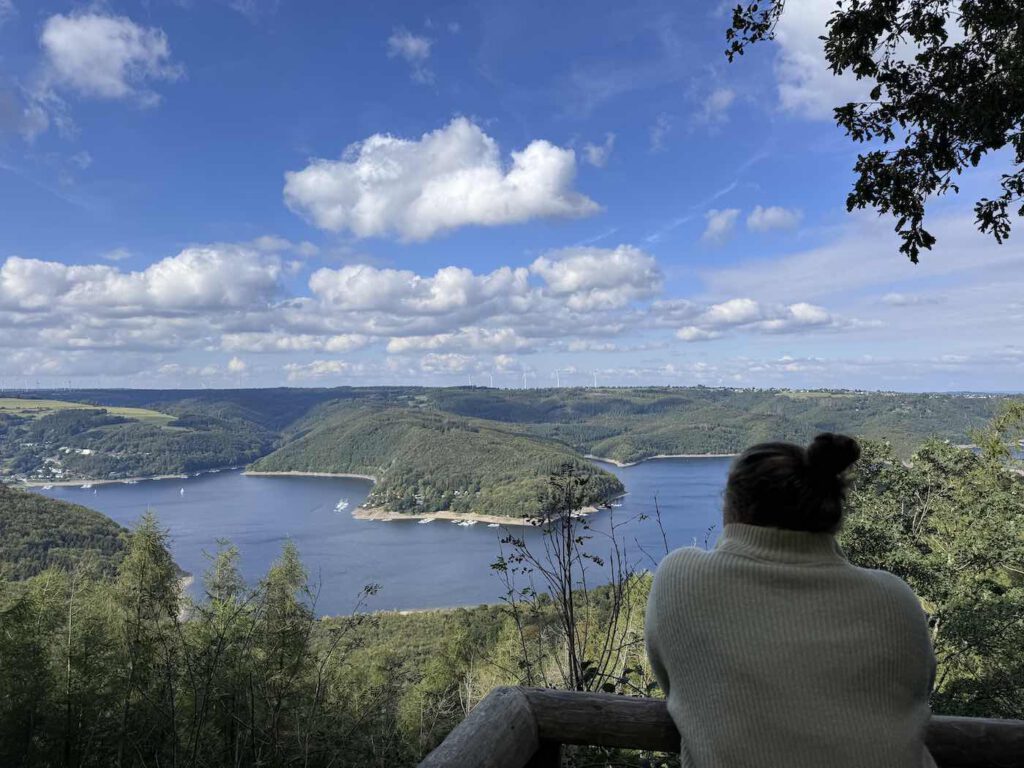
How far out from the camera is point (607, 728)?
1.08 metres

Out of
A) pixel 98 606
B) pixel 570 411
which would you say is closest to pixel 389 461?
pixel 570 411

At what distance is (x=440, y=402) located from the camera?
153500 mm

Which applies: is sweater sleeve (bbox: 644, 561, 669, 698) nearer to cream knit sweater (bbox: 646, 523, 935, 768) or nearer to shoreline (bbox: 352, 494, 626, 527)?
cream knit sweater (bbox: 646, 523, 935, 768)

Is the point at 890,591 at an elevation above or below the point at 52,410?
above

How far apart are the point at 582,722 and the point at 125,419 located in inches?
5212

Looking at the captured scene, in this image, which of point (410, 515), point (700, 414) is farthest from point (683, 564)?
point (700, 414)

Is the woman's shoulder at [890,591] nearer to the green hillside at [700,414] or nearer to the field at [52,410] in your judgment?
the green hillside at [700,414]

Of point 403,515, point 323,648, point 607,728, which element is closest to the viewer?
point 607,728

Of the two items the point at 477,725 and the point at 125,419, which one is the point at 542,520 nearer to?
the point at 477,725

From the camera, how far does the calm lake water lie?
33.2 meters

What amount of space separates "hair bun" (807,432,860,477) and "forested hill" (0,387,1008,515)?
49435 mm

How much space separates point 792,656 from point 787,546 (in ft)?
0.47

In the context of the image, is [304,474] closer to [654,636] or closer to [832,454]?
[654,636]

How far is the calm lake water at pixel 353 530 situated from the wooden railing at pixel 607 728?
645 inches
